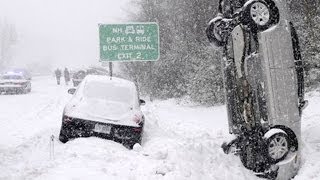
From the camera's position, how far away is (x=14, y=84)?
96.8 ft

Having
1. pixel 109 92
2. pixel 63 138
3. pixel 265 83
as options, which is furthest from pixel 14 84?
pixel 265 83

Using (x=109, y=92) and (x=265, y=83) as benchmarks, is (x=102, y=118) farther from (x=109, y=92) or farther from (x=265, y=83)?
(x=265, y=83)

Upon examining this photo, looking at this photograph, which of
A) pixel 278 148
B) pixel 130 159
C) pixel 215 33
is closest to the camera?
pixel 278 148

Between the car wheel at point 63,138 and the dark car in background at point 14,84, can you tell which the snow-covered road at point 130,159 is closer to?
the car wheel at point 63,138

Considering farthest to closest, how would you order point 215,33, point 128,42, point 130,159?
point 128,42 < point 215,33 < point 130,159

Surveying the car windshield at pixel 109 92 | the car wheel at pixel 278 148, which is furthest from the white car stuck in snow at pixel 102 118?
the car wheel at pixel 278 148

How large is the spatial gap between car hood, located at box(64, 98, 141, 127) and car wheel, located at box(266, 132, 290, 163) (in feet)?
10.2

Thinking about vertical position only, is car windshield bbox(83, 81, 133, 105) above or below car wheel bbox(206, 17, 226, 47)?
below

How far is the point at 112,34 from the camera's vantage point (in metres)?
19.0

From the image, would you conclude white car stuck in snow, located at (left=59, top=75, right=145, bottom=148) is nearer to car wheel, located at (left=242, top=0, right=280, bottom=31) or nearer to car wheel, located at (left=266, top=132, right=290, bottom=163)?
car wheel, located at (left=266, top=132, right=290, bottom=163)

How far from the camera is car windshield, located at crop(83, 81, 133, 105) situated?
1091 cm

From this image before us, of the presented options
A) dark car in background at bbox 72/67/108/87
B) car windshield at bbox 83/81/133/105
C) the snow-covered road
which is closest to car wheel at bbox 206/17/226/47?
the snow-covered road

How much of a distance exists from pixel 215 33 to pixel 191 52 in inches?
553

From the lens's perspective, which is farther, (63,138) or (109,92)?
(109,92)
